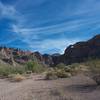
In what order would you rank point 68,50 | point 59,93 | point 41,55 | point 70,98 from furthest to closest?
point 41,55 → point 68,50 → point 59,93 → point 70,98

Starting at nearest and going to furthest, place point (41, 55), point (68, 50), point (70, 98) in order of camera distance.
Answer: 1. point (70, 98)
2. point (68, 50)
3. point (41, 55)

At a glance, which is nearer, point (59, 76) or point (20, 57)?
point (59, 76)

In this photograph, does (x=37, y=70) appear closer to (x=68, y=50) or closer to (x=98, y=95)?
(x=98, y=95)

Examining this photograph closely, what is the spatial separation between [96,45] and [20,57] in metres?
58.5

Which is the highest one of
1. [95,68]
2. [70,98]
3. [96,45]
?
[96,45]

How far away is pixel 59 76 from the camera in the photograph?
3052 cm

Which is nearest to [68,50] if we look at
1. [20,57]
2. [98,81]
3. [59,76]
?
[20,57]

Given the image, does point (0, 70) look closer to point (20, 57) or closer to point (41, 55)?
point (20, 57)

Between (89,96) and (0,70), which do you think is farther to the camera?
(0,70)

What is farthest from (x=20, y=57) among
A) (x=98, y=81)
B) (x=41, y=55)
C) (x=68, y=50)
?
(x=98, y=81)

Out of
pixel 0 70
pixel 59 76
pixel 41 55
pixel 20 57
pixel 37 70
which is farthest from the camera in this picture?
pixel 41 55

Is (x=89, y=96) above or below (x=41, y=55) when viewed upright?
below

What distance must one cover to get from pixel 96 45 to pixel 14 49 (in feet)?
271

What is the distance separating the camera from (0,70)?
4825 centimetres
